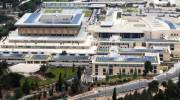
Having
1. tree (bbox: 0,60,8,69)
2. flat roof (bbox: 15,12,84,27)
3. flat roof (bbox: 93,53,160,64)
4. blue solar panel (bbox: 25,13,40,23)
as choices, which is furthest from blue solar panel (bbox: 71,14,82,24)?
tree (bbox: 0,60,8,69)

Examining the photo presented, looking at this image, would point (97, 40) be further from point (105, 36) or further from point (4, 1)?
point (4, 1)

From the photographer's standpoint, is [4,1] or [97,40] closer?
[97,40]

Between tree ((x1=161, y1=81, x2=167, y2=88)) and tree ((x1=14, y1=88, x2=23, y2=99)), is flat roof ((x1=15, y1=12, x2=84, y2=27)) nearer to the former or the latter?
tree ((x1=161, y1=81, x2=167, y2=88))

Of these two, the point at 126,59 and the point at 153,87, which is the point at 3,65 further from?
the point at 153,87

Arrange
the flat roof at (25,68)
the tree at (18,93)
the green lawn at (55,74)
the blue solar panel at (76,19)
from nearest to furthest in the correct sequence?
the tree at (18,93) < the green lawn at (55,74) < the flat roof at (25,68) < the blue solar panel at (76,19)

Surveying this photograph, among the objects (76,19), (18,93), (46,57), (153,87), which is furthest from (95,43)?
(18,93)

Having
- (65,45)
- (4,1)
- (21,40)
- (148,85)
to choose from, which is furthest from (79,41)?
(4,1)

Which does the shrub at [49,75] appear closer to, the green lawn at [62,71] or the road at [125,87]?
the green lawn at [62,71]

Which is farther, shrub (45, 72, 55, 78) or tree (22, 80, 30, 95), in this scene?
shrub (45, 72, 55, 78)

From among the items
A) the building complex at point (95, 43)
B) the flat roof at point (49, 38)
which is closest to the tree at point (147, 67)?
the building complex at point (95, 43)

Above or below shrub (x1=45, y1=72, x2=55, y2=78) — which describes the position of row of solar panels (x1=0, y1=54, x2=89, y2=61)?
above

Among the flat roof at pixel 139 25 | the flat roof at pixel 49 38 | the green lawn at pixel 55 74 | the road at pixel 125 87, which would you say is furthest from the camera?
the flat roof at pixel 139 25
